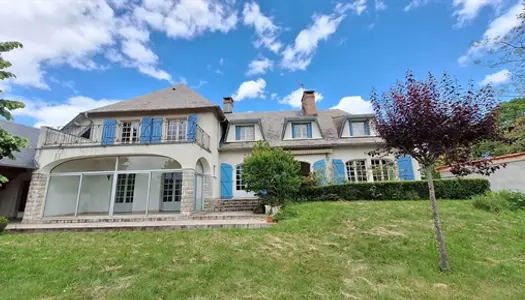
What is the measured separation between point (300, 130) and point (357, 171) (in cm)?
474

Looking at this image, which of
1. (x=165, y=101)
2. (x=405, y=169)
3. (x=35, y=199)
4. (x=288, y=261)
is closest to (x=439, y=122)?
(x=288, y=261)

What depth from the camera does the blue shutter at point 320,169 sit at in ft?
48.0

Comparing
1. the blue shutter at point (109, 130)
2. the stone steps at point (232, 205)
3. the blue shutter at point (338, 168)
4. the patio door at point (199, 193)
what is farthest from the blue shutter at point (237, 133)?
the blue shutter at point (109, 130)

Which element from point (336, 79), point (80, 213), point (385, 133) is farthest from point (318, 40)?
point (80, 213)

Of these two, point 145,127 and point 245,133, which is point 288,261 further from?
point 145,127

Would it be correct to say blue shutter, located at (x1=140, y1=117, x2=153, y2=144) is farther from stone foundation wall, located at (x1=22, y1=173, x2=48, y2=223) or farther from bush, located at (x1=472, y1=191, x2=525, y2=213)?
bush, located at (x1=472, y1=191, x2=525, y2=213)

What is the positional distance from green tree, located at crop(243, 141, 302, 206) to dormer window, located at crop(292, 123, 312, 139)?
5021 millimetres

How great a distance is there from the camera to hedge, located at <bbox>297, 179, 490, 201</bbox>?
11625 millimetres

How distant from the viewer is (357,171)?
15.6m

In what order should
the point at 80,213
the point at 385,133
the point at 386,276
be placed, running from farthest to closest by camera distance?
the point at 80,213 < the point at 385,133 < the point at 386,276

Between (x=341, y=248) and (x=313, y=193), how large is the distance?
6698 millimetres

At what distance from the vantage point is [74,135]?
14242mm

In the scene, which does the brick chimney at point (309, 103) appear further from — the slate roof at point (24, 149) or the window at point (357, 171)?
the slate roof at point (24, 149)

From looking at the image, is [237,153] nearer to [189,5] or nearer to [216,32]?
[216,32]
